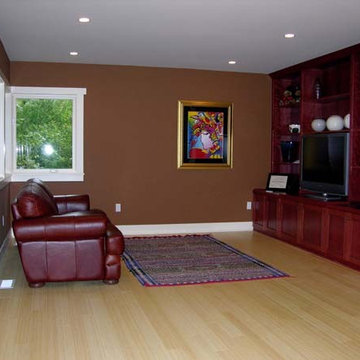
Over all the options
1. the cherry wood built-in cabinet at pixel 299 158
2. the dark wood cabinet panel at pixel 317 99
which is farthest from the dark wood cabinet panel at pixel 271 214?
the dark wood cabinet panel at pixel 317 99

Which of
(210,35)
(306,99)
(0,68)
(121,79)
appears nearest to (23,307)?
(0,68)

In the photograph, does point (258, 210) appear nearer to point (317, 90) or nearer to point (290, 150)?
point (290, 150)

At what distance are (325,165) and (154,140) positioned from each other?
2.40 m

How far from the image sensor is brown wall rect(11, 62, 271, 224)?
6785 millimetres

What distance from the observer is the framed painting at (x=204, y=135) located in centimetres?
712

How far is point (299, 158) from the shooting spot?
22.8 ft

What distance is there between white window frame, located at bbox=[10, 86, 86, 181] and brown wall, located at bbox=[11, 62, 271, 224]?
78mm

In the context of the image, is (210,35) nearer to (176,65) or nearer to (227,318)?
(176,65)

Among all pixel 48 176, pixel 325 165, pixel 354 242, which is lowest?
pixel 354 242

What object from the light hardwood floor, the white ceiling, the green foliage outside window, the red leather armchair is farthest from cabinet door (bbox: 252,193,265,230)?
the red leather armchair

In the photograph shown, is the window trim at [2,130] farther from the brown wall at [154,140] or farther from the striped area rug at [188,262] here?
the striped area rug at [188,262]

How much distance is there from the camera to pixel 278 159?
7477mm

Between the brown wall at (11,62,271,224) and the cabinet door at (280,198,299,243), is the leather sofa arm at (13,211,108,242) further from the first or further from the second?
the cabinet door at (280,198,299,243)

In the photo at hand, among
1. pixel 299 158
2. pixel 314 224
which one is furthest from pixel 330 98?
pixel 314 224
